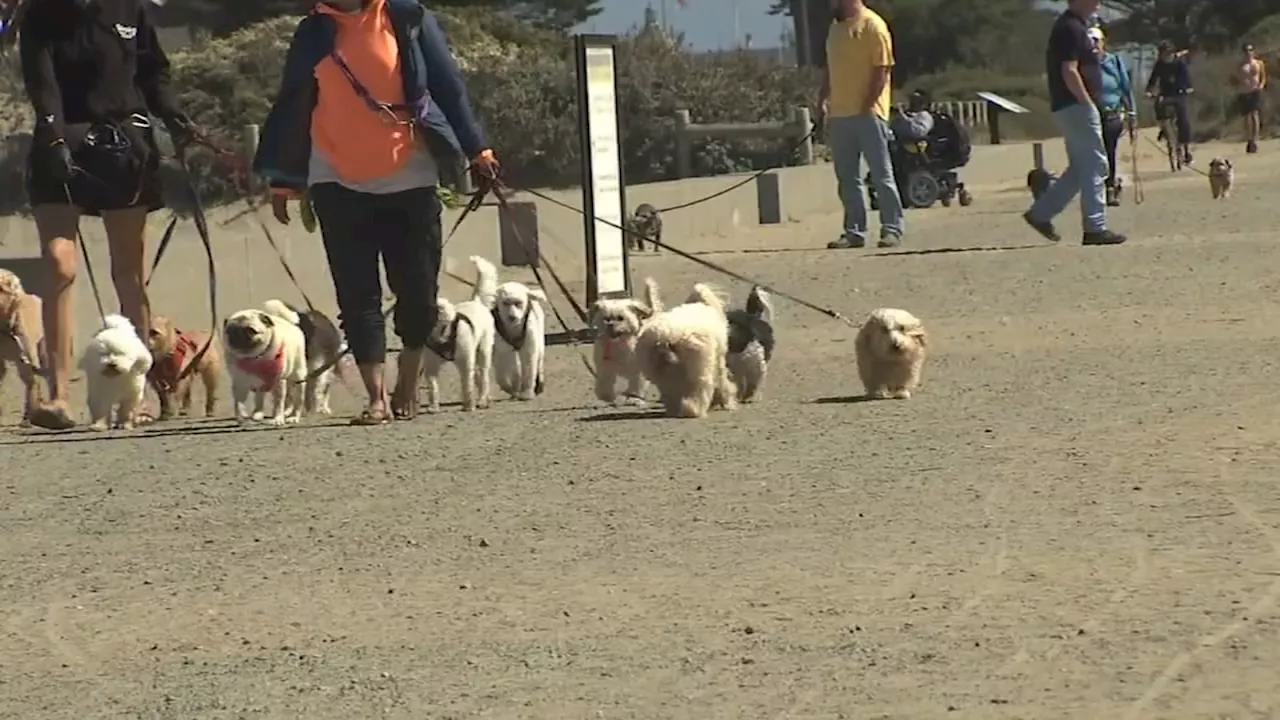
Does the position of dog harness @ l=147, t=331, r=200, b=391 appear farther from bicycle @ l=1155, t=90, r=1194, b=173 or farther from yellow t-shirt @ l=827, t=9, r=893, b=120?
bicycle @ l=1155, t=90, r=1194, b=173

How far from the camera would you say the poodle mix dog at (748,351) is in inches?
437

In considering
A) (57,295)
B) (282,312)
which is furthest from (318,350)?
(57,295)

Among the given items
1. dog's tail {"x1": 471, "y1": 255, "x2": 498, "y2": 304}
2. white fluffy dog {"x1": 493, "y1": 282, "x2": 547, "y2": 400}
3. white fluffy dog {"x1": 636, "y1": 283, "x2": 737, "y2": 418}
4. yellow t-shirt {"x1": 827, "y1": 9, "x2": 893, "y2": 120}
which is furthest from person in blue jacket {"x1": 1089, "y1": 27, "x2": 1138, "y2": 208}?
white fluffy dog {"x1": 636, "y1": 283, "x2": 737, "y2": 418}

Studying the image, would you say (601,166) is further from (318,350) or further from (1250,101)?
(1250,101)

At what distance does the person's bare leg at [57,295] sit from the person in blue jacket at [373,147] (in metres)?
1.10

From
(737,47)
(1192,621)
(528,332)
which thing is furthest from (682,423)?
(737,47)

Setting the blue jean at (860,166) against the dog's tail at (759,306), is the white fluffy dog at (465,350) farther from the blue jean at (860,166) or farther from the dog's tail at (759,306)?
the blue jean at (860,166)

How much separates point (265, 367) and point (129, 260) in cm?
80

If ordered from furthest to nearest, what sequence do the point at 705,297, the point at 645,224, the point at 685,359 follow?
the point at 645,224 → the point at 705,297 → the point at 685,359

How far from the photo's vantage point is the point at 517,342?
11992 mm

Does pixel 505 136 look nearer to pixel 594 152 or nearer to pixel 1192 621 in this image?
pixel 594 152

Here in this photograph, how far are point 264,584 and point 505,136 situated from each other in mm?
26628

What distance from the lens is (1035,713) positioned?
17.1 feet

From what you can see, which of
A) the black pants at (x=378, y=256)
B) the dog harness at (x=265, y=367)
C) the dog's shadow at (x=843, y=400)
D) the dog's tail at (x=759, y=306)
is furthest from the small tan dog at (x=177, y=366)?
the dog's shadow at (x=843, y=400)
